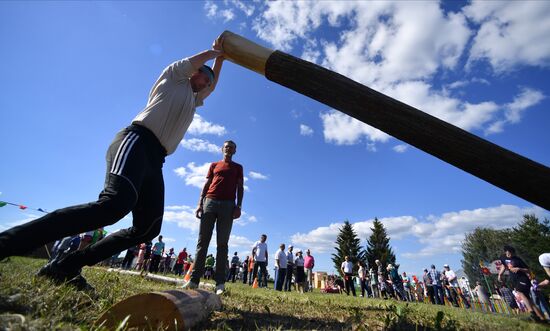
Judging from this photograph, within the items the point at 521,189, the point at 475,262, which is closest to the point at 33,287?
the point at 521,189

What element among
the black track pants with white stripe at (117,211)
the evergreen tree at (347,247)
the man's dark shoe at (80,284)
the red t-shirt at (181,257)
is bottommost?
the man's dark shoe at (80,284)

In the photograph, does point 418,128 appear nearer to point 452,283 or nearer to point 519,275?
point 519,275

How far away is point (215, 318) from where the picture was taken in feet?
7.54

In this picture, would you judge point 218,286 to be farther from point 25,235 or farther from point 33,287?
point 25,235

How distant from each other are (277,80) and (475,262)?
247 ft

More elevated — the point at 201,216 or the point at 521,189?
the point at 201,216

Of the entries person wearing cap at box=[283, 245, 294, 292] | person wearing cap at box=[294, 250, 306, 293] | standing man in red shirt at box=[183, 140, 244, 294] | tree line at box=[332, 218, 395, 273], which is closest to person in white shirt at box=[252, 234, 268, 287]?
person wearing cap at box=[283, 245, 294, 292]

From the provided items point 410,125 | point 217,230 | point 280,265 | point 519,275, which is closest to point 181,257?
point 280,265

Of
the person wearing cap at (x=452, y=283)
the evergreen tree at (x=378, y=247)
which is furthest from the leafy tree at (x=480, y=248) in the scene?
the person wearing cap at (x=452, y=283)

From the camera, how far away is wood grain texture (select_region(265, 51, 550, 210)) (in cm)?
179

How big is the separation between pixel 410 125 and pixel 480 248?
7520cm

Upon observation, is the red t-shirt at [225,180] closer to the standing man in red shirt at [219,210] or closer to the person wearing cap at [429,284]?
the standing man in red shirt at [219,210]

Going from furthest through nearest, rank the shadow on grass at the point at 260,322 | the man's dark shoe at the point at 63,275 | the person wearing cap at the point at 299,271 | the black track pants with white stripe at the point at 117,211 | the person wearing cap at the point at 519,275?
the person wearing cap at the point at 299,271 → the person wearing cap at the point at 519,275 → the man's dark shoe at the point at 63,275 → the shadow on grass at the point at 260,322 → the black track pants with white stripe at the point at 117,211

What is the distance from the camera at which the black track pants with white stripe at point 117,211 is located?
1.71 meters
